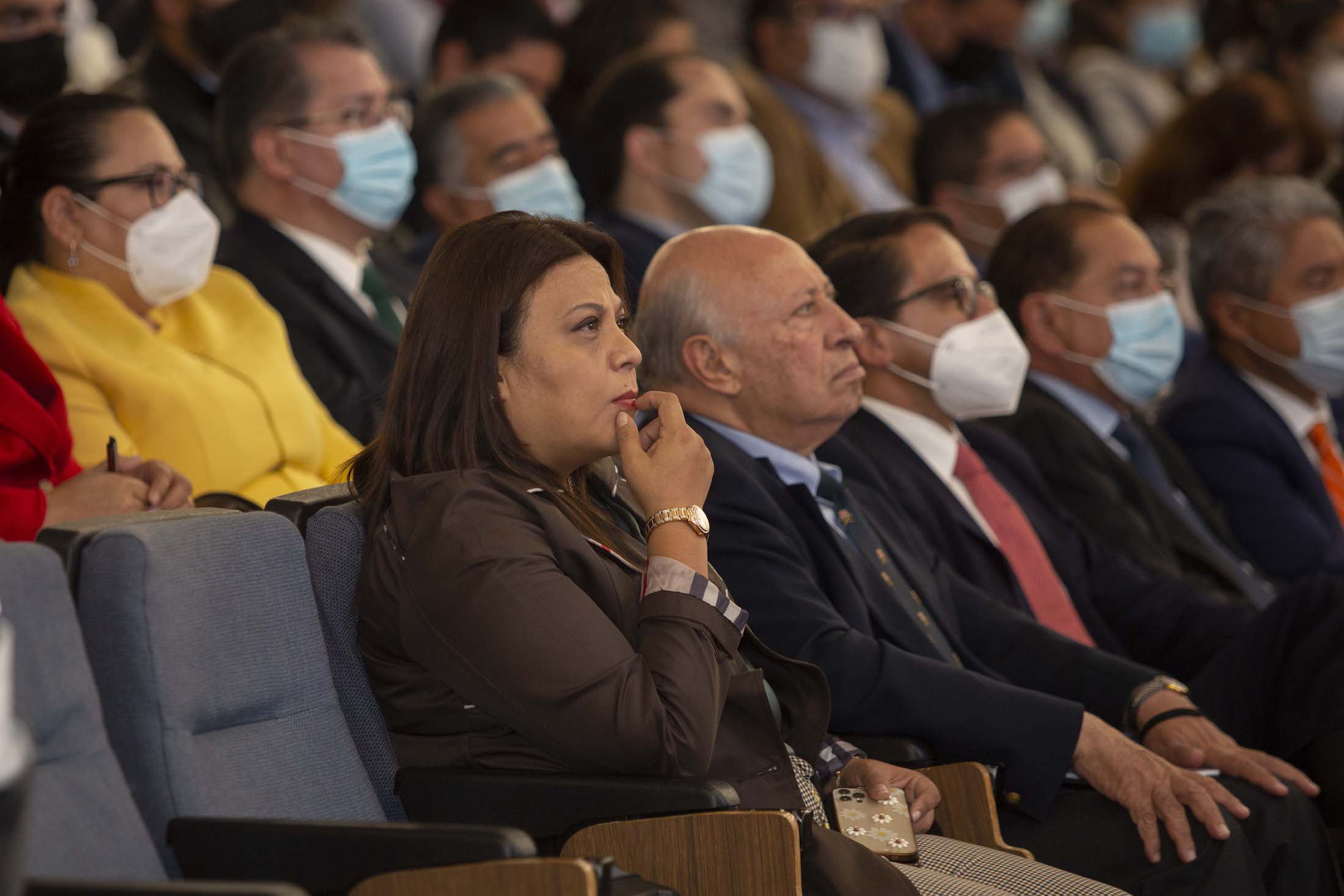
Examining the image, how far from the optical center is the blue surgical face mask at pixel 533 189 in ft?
15.3

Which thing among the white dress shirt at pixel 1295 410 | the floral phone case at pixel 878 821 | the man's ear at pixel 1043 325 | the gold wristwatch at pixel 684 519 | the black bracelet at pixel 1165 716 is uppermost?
the gold wristwatch at pixel 684 519

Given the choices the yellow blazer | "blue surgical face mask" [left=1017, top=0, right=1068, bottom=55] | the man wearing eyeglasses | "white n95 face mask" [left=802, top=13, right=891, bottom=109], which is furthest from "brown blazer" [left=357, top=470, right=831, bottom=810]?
Result: "blue surgical face mask" [left=1017, top=0, right=1068, bottom=55]

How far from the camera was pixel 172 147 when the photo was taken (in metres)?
3.54

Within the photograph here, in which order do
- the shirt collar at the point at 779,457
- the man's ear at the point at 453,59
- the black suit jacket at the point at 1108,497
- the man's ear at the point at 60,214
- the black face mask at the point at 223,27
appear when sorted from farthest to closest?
the man's ear at the point at 453,59 < the black face mask at the point at 223,27 < the black suit jacket at the point at 1108,497 < the man's ear at the point at 60,214 < the shirt collar at the point at 779,457

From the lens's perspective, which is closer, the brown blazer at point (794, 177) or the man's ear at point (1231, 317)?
the man's ear at point (1231, 317)

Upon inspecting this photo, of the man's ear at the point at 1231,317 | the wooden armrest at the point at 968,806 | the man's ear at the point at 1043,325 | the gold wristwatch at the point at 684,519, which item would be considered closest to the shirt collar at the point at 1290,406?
the man's ear at the point at 1231,317

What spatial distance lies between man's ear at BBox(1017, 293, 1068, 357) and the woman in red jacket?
231cm

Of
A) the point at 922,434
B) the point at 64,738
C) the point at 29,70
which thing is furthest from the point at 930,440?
the point at 29,70

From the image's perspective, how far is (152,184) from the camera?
11.2 ft

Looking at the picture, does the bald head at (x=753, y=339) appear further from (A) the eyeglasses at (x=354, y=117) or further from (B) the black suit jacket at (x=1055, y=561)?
(A) the eyeglasses at (x=354, y=117)

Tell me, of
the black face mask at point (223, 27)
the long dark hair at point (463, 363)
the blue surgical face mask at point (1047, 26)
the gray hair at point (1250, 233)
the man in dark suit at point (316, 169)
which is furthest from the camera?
the blue surgical face mask at point (1047, 26)

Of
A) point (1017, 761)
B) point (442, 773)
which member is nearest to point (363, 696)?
point (442, 773)

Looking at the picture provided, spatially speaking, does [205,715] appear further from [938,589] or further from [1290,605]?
[1290,605]

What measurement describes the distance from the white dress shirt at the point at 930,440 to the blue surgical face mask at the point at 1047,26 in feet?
19.2
